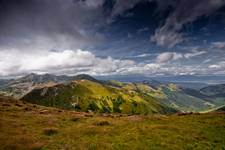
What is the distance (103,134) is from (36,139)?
895cm

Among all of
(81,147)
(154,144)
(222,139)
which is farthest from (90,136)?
(222,139)

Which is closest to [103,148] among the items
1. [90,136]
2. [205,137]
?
[90,136]

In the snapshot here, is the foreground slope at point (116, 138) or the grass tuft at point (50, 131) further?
the grass tuft at point (50, 131)

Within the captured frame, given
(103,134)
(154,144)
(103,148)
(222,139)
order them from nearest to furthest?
(103,148) < (154,144) < (222,139) < (103,134)

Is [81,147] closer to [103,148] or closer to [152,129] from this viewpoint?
[103,148]

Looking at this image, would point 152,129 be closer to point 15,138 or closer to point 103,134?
point 103,134

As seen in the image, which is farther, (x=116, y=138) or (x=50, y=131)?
(x=50, y=131)

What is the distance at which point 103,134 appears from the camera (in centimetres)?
3012

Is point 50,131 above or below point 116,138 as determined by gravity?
above

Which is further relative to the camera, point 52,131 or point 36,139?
point 52,131

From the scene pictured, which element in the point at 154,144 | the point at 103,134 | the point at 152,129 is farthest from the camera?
the point at 152,129

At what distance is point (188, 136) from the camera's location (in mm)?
29219

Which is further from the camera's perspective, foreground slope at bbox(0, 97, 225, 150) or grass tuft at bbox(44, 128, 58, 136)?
grass tuft at bbox(44, 128, 58, 136)

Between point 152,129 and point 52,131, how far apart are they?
15.1 metres
